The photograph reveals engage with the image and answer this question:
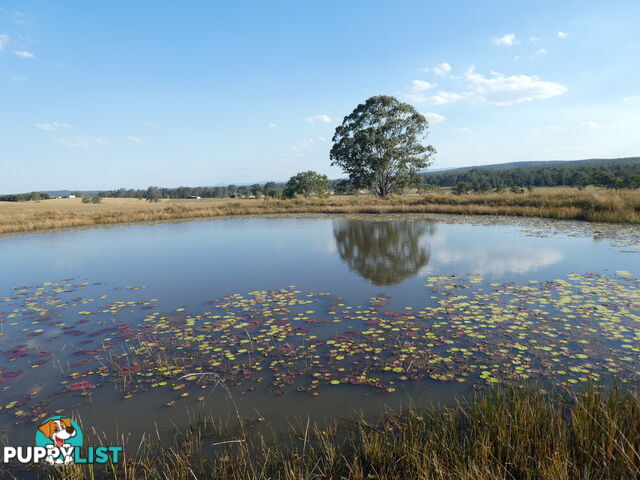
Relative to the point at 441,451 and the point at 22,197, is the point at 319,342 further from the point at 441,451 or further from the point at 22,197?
the point at 22,197

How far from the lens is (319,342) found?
18.8ft

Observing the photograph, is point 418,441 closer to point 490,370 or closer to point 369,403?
point 369,403

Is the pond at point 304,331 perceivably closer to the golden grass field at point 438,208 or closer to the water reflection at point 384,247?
the water reflection at point 384,247

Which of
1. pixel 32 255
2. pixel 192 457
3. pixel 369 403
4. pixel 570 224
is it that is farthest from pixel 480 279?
pixel 32 255

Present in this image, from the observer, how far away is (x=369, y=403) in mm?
4105

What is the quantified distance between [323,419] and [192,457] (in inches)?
53.3

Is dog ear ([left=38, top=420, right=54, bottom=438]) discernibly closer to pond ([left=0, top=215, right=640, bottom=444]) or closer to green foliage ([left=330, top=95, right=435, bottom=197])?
pond ([left=0, top=215, right=640, bottom=444])

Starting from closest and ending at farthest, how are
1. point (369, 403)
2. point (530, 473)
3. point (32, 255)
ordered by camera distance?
point (530, 473)
point (369, 403)
point (32, 255)

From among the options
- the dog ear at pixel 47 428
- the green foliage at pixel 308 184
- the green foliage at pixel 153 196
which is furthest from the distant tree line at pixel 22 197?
the dog ear at pixel 47 428

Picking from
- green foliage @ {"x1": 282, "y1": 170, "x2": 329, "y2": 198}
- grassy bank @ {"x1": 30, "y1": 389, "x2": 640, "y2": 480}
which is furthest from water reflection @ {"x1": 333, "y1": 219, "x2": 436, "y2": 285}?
green foliage @ {"x1": 282, "y1": 170, "x2": 329, "y2": 198}

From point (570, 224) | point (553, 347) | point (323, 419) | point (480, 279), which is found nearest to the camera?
point (323, 419)

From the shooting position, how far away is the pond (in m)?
4.31

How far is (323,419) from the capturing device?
3857mm

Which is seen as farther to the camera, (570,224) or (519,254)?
(570,224)
